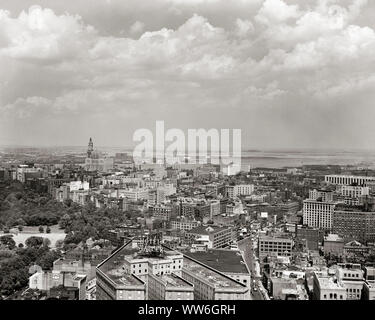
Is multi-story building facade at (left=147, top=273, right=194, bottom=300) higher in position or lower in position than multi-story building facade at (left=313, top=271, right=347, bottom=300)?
higher

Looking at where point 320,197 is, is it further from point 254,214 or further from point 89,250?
point 89,250

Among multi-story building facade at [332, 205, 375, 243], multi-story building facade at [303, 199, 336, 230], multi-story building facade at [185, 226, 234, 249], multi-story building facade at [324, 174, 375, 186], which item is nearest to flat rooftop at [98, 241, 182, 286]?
multi-story building facade at [185, 226, 234, 249]

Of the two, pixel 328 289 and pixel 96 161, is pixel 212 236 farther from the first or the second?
pixel 328 289

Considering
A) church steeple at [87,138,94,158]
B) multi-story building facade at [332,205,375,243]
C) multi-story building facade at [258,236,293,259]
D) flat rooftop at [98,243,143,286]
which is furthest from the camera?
multi-story building facade at [332,205,375,243]

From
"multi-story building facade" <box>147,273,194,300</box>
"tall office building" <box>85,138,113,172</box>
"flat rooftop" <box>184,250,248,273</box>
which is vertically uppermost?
"tall office building" <box>85,138,113,172</box>

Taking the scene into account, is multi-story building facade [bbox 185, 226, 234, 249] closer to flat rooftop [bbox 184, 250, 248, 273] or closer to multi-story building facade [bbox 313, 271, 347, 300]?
flat rooftop [bbox 184, 250, 248, 273]

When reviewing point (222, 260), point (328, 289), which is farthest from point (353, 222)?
point (328, 289)

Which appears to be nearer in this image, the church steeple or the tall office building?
the church steeple

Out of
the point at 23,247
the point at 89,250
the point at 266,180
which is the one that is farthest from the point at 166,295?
A: the point at 23,247

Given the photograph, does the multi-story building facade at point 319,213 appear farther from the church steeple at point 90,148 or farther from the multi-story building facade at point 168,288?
the multi-story building facade at point 168,288
